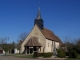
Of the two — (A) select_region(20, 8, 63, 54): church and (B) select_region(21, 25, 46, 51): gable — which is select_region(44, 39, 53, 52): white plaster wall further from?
(B) select_region(21, 25, 46, 51): gable

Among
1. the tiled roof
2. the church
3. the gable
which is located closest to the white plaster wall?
the church

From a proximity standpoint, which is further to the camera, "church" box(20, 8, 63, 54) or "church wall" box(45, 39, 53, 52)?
"church wall" box(45, 39, 53, 52)

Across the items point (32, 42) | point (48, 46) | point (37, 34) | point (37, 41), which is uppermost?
point (37, 34)

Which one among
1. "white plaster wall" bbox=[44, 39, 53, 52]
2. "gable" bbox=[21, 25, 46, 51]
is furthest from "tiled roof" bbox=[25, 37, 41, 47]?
"white plaster wall" bbox=[44, 39, 53, 52]

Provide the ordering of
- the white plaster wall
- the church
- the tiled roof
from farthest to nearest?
the white plaster wall, the church, the tiled roof

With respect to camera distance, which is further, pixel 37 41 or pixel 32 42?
pixel 37 41

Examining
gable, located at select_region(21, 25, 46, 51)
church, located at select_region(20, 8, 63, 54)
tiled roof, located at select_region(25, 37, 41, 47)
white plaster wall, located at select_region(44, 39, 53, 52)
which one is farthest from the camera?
white plaster wall, located at select_region(44, 39, 53, 52)

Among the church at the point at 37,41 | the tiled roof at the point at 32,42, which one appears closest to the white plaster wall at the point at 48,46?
the church at the point at 37,41

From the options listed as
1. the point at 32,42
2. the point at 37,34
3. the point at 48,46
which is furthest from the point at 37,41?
the point at 48,46

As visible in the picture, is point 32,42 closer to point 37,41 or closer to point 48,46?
point 37,41

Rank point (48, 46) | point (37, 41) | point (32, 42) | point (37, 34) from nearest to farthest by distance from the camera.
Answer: point (32, 42), point (37, 41), point (37, 34), point (48, 46)

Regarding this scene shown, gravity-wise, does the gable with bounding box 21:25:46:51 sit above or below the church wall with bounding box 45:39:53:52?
above

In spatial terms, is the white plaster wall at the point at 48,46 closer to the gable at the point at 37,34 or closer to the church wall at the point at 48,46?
the church wall at the point at 48,46

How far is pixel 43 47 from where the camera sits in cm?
6269
